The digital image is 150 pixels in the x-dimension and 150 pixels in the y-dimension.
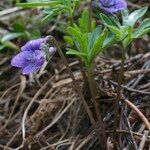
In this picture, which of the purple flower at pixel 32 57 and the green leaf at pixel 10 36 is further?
the green leaf at pixel 10 36

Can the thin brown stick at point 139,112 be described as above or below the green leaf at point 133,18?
below

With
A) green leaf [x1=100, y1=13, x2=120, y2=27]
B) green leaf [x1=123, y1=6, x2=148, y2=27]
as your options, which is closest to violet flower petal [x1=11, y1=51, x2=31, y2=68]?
green leaf [x1=100, y1=13, x2=120, y2=27]

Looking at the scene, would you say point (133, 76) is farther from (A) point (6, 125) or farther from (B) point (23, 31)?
(B) point (23, 31)

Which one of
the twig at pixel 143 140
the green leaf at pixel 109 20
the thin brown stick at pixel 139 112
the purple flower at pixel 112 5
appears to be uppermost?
the purple flower at pixel 112 5

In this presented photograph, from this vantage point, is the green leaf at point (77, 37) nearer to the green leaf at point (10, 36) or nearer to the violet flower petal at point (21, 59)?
the violet flower petal at point (21, 59)

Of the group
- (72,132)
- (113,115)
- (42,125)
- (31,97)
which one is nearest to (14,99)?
(31,97)

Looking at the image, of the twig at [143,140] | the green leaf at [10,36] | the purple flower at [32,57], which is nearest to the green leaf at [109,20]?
the purple flower at [32,57]
